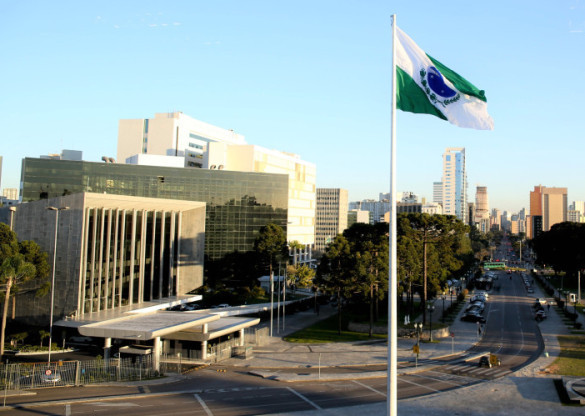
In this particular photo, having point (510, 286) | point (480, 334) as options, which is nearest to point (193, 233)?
point (480, 334)

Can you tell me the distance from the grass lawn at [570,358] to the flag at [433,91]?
1229 inches

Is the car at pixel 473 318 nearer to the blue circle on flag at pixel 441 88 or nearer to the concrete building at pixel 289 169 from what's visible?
the concrete building at pixel 289 169

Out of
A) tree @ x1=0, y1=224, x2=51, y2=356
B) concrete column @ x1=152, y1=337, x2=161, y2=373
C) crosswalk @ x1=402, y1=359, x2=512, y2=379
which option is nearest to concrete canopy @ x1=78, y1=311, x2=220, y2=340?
concrete column @ x1=152, y1=337, x2=161, y2=373

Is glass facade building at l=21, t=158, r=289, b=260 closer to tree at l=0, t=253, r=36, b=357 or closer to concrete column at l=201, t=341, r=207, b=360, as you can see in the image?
concrete column at l=201, t=341, r=207, b=360

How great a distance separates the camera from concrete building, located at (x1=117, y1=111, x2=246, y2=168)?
125m

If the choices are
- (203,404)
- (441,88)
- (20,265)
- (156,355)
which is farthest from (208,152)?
(441,88)

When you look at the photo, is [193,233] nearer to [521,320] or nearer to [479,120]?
[521,320]

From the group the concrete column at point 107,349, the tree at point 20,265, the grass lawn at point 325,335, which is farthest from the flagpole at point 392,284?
the grass lawn at point 325,335

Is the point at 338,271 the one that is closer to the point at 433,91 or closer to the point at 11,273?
the point at 11,273

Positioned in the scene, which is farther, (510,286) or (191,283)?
(510,286)

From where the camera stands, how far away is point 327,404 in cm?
3156

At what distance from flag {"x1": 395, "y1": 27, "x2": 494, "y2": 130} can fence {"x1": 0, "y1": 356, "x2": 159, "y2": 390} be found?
29.5 m

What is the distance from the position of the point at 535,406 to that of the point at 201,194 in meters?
73.7

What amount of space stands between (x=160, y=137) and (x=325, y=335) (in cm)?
8214
